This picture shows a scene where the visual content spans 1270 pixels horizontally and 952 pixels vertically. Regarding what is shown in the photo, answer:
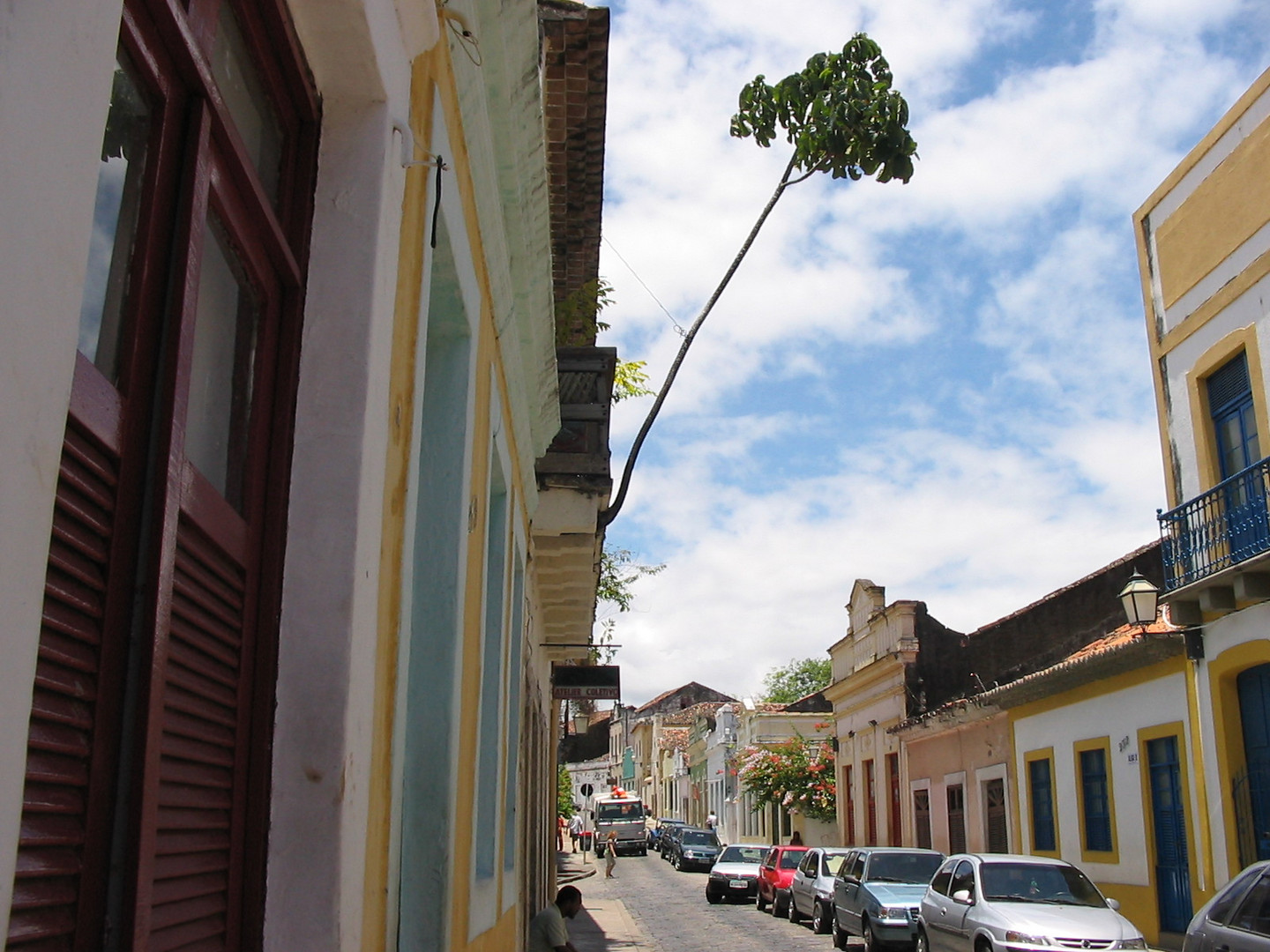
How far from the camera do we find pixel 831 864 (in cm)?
2109

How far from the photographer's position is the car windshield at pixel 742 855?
28812mm

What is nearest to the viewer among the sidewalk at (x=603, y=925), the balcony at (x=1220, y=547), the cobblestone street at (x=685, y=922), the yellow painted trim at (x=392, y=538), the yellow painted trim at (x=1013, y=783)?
the yellow painted trim at (x=392, y=538)

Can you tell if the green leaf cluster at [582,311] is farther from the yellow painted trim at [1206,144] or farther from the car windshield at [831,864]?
the car windshield at [831,864]

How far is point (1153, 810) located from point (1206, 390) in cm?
551

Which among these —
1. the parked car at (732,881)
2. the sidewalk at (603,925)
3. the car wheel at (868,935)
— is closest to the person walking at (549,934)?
the sidewalk at (603,925)

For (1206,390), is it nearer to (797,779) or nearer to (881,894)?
(881,894)

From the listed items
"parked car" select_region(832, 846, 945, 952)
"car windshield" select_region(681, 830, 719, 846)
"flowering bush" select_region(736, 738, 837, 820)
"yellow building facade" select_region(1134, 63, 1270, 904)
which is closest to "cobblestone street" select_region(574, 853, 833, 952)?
"parked car" select_region(832, 846, 945, 952)

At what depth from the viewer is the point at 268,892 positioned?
2.53 meters

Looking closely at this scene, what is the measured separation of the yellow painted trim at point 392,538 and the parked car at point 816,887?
17415 millimetres

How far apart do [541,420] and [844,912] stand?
12.3m

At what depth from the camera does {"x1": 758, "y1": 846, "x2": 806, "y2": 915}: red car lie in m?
23.9

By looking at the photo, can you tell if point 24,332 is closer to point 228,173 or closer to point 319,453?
point 228,173

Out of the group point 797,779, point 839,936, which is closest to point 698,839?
point 797,779

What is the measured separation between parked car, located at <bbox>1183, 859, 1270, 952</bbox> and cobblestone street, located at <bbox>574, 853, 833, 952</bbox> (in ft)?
32.4
